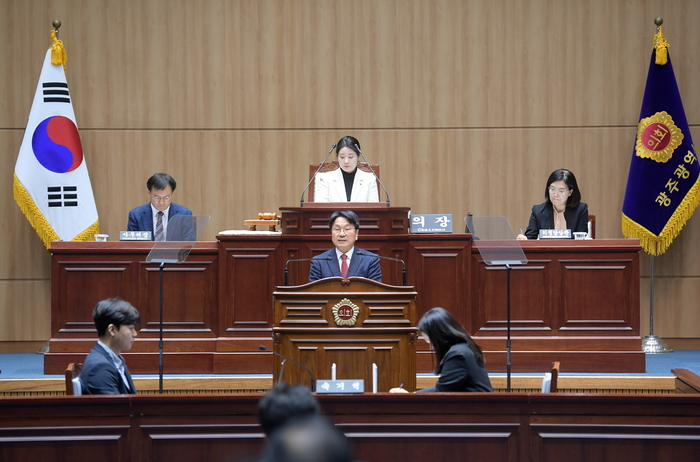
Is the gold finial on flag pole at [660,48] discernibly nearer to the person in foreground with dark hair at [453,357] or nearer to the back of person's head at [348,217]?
the back of person's head at [348,217]

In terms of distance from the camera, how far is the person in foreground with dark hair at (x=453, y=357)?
11.4ft

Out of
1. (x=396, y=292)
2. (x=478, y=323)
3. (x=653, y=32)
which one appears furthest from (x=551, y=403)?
(x=653, y=32)

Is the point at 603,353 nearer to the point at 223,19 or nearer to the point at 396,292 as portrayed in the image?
the point at 396,292

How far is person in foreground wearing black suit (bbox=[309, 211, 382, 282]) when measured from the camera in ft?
17.6

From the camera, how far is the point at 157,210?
6.58 metres

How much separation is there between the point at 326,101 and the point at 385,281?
2.85m

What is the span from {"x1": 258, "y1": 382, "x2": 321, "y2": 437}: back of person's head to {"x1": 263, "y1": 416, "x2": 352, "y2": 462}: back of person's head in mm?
267

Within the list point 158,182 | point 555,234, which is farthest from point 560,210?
point 158,182

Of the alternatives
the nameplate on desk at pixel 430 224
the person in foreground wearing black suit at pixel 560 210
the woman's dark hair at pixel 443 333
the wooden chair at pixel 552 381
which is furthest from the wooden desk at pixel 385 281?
the wooden chair at pixel 552 381

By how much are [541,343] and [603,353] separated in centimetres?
46

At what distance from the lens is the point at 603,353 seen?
233 inches

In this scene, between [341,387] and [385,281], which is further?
[385,281]

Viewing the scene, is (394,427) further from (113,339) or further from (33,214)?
(33,214)

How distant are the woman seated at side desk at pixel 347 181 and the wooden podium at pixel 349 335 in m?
2.19
